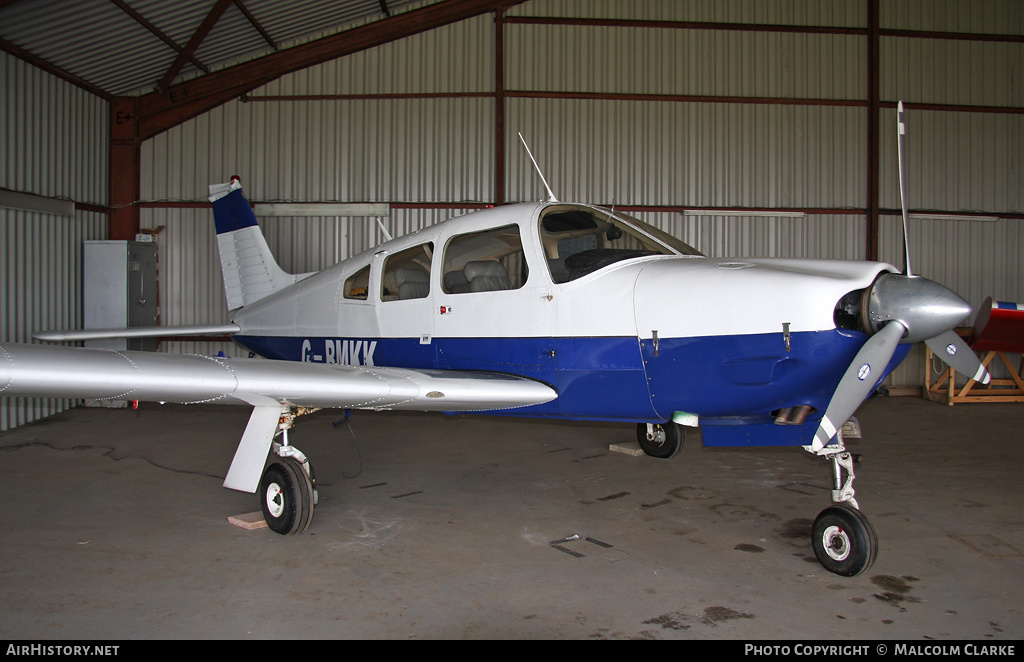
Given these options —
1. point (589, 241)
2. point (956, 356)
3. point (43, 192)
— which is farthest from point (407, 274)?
point (43, 192)

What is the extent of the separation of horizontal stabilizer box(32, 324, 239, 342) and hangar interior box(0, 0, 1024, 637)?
381 centimetres

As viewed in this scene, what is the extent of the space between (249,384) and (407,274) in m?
1.88

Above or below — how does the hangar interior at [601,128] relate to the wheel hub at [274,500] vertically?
above

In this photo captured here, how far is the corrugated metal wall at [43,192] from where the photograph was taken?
8375mm

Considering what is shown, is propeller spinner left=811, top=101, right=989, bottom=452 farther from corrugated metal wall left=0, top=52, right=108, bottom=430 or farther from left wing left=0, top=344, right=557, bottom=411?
corrugated metal wall left=0, top=52, right=108, bottom=430

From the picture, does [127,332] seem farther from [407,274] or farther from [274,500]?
[274,500]

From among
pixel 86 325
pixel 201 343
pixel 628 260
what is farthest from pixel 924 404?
pixel 86 325

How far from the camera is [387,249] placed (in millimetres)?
5762

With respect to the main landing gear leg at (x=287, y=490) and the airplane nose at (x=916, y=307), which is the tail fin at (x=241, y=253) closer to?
the main landing gear leg at (x=287, y=490)

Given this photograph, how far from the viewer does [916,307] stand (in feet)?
11.2

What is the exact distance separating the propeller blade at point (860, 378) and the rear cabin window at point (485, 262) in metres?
2.04

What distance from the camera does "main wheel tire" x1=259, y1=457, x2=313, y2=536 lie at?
4.48m

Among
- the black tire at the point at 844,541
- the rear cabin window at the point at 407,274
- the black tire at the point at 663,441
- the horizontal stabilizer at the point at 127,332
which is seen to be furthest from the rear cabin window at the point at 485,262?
the horizontal stabilizer at the point at 127,332

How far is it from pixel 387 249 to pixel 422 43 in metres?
6.60
